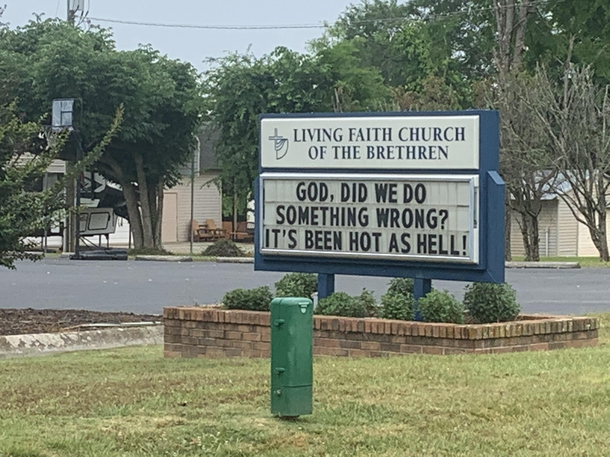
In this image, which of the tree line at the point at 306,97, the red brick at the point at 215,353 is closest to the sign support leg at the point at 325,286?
the red brick at the point at 215,353

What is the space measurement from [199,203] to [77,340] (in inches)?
1840

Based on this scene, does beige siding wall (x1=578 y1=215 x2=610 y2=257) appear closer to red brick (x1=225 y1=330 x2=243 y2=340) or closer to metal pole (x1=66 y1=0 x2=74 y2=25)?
metal pole (x1=66 y1=0 x2=74 y2=25)

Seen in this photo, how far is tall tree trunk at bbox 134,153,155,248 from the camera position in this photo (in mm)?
44344

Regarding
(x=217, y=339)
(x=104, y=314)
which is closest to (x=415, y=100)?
(x=104, y=314)

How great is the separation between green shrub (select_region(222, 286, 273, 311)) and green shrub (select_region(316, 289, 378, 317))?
65 cm

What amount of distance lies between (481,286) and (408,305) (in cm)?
73

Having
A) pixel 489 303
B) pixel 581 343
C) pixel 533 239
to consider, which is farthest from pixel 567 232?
pixel 489 303

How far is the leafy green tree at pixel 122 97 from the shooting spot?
4159 cm

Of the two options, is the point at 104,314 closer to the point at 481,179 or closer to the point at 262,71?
the point at 481,179

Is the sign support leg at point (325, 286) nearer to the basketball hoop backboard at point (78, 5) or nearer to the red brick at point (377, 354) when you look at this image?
the red brick at point (377, 354)

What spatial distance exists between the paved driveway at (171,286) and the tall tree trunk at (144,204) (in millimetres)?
11972

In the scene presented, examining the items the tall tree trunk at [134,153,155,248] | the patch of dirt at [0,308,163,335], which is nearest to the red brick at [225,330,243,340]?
the patch of dirt at [0,308,163,335]

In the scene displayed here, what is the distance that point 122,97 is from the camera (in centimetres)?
4191

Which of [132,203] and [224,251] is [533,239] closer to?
[224,251]
